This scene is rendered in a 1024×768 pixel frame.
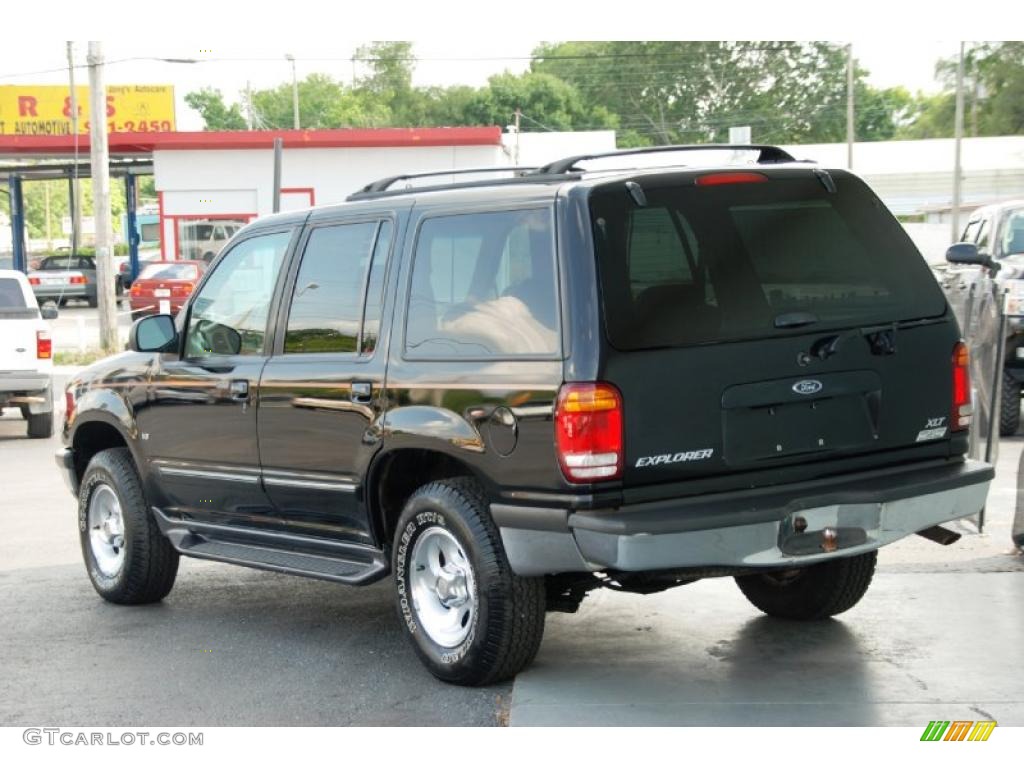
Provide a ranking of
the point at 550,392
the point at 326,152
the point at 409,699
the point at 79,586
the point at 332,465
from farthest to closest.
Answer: the point at 326,152 < the point at 79,586 < the point at 332,465 < the point at 409,699 < the point at 550,392

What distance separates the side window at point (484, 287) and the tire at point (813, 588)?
186 cm

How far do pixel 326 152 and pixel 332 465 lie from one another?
125 ft

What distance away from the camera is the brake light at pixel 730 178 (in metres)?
6.05

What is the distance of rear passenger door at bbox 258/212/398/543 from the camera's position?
21.6 ft

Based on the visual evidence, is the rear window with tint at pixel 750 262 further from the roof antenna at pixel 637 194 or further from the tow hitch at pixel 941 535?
the tow hitch at pixel 941 535

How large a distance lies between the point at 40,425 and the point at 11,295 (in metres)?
1.41

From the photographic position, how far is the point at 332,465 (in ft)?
22.0

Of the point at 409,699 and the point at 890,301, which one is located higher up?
the point at 890,301

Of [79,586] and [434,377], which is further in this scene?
[79,586]

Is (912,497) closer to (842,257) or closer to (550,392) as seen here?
(842,257)

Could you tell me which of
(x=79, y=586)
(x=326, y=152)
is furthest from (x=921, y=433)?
(x=326, y=152)

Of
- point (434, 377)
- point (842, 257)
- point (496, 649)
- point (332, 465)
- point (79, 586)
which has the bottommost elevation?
point (79, 586)

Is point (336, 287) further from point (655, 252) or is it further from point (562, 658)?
point (562, 658)

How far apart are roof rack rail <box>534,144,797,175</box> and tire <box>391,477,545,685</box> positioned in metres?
1.30
